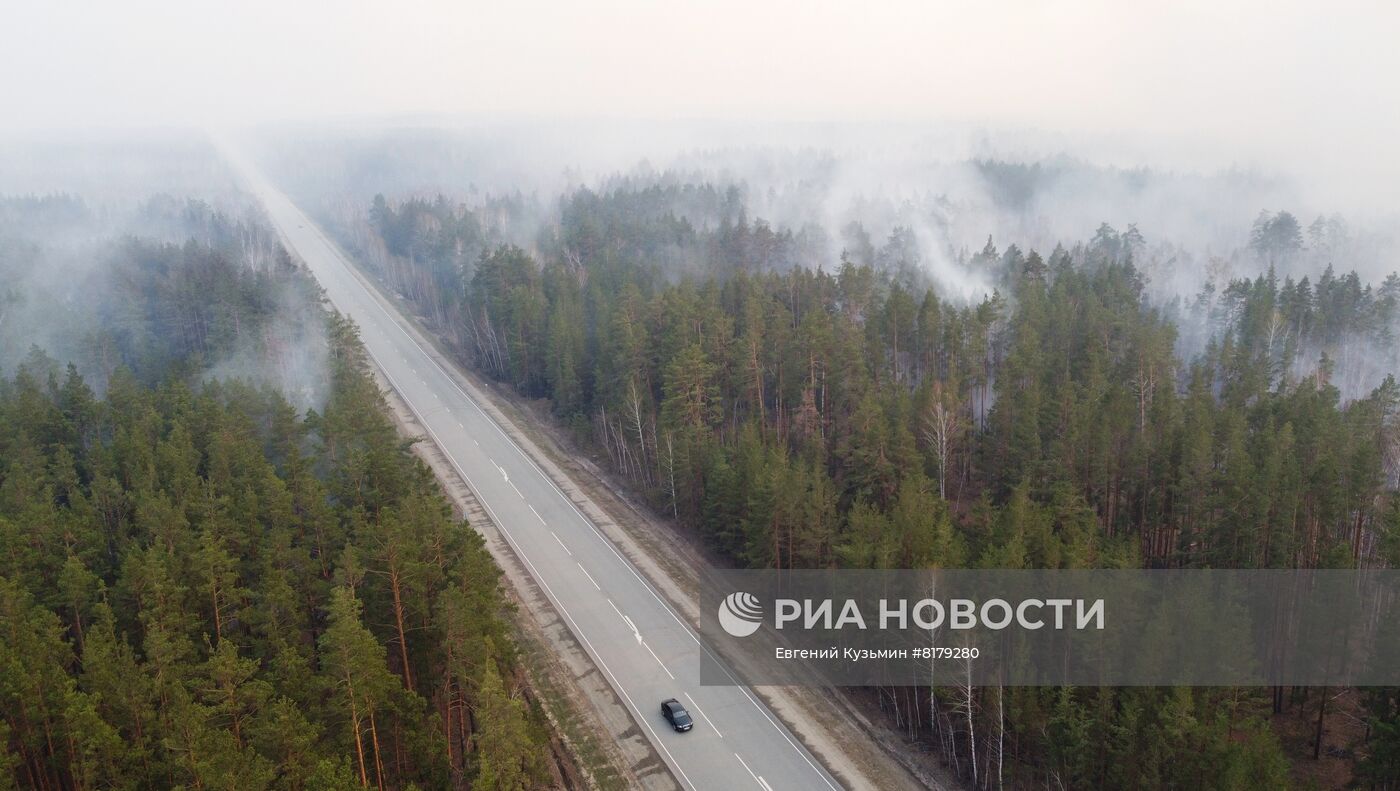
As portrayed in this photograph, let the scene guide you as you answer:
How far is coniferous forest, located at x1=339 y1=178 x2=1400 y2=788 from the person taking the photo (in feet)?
97.5

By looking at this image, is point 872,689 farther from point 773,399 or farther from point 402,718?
point 773,399

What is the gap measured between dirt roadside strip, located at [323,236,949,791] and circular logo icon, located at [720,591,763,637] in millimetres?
1521

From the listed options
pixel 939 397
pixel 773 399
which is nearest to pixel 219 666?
pixel 939 397

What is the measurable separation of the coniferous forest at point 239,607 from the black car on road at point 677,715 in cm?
471

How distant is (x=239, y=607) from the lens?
112ft

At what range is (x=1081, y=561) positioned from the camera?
3161 cm

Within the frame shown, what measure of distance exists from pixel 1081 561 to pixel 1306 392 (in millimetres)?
28061
